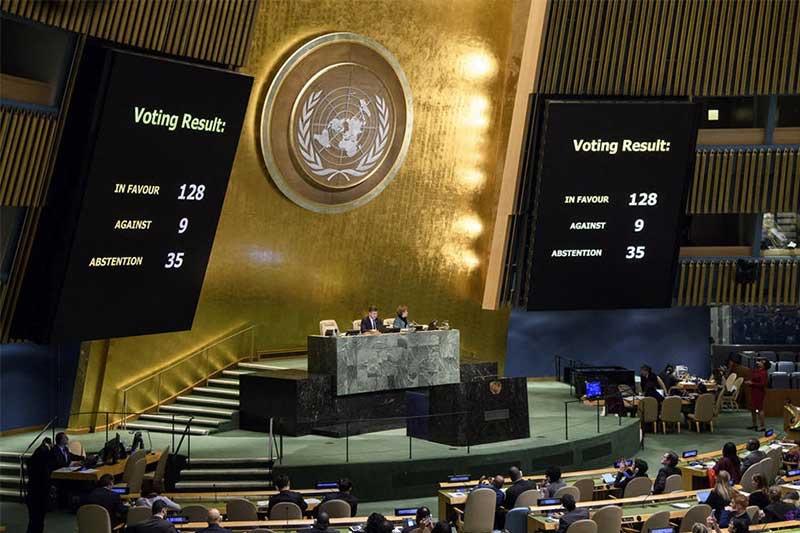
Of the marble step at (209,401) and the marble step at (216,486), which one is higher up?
the marble step at (209,401)

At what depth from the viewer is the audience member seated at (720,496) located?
→ 12.1 m

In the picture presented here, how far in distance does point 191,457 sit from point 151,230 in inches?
136

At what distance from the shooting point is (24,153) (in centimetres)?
1462

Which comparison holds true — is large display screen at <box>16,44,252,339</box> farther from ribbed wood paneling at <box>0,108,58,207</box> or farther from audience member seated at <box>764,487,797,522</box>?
audience member seated at <box>764,487,797,522</box>

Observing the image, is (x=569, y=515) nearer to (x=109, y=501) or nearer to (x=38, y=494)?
(x=109, y=501)

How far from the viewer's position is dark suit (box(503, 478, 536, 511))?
13.3m

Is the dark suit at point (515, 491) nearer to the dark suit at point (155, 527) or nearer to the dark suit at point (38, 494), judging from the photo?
the dark suit at point (155, 527)

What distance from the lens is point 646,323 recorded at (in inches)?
1057

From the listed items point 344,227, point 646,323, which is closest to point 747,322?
point 646,323

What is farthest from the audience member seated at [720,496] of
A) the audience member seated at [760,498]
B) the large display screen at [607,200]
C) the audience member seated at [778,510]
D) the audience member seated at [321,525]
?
the large display screen at [607,200]

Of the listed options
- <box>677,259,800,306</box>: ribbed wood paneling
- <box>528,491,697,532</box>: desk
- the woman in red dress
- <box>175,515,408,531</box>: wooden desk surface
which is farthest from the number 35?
<box>175,515,408,531</box>: wooden desk surface

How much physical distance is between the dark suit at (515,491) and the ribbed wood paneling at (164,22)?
24.2 feet

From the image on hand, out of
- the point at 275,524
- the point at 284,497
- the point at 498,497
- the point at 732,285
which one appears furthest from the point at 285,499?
the point at 732,285

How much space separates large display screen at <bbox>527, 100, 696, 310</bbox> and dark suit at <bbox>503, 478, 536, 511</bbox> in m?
7.04
